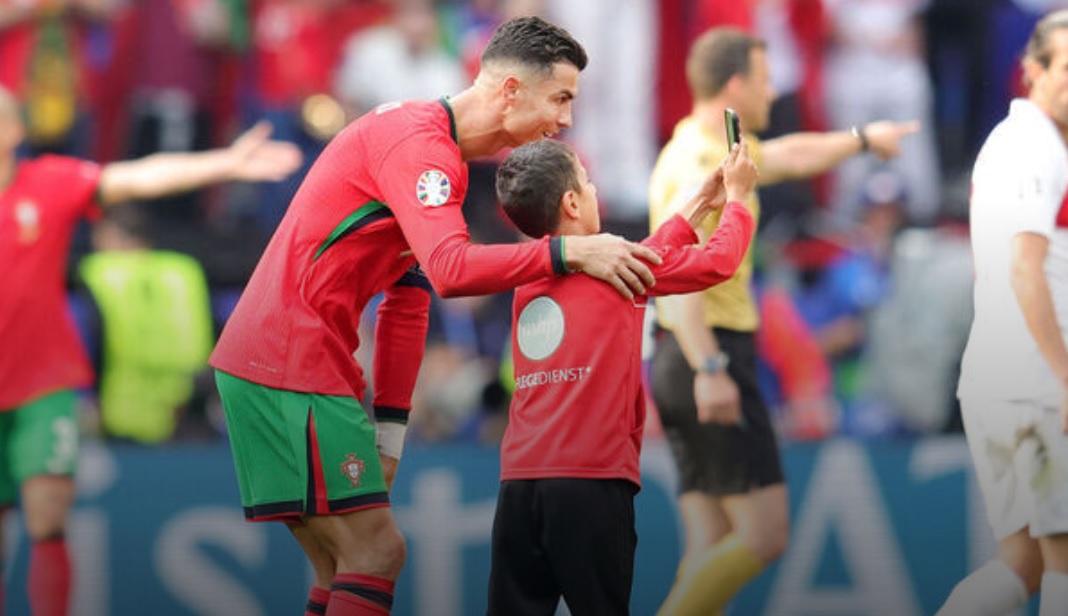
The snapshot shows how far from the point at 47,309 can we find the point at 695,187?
110 inches

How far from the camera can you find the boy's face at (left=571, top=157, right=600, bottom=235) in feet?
17.7

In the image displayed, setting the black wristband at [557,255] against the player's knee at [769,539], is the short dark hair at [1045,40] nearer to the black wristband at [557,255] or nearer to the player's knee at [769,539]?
the player's knee at [769,539]

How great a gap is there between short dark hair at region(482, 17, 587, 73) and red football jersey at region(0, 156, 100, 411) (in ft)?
9.51

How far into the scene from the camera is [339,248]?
536cm

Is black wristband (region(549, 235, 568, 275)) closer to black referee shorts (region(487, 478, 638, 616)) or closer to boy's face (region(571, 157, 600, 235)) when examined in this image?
boy's face (region(571, 157, 600, 235))

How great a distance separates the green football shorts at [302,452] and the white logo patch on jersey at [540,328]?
0.53m

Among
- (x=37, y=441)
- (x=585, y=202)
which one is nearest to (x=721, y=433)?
(x=585, y=202)

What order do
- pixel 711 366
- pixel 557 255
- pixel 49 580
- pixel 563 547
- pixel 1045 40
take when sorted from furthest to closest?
pixel 49 580 → pixel 711 366 → pixel 1045 40 → pixel 563 547 → pixel 557 255

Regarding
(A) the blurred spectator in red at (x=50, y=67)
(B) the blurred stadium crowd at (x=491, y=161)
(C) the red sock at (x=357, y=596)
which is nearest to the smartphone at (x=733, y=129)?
(C) the red sock at (x=357, y=596)

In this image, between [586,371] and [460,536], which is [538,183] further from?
[460,536]

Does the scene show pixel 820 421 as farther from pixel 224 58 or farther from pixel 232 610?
pixel 224 58

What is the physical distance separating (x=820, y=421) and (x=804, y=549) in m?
1.47

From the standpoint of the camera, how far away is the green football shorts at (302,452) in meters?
5.33

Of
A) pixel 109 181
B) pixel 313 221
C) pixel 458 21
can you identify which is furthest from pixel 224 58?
pixel 313 221
